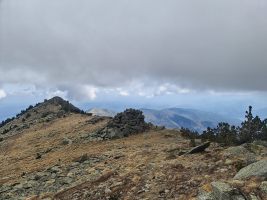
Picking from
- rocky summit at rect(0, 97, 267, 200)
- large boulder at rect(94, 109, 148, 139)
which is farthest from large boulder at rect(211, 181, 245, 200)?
large boulder at rect(94, 109, 148, 139)

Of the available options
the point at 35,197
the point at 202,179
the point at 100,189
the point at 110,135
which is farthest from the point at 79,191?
the point at 110,135

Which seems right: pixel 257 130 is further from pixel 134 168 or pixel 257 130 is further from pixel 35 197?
pixel 35 197

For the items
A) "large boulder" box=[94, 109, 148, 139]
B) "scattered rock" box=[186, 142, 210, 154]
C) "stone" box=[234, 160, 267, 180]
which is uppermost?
"large boulder" box=[94, 109, 148, 139]

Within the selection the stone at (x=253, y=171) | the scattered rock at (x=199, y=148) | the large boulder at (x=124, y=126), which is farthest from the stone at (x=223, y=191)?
the large boulder at (x=124, y=126)

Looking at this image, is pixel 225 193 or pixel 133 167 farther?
pixel 133 167

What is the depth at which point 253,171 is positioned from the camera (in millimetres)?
20719

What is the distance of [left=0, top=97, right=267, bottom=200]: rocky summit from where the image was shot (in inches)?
803

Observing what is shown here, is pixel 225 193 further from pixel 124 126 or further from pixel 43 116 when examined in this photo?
pixel 43 116

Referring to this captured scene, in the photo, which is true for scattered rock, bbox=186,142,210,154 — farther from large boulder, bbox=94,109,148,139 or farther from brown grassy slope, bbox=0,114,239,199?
large boulder, bbox=94,109,148,139

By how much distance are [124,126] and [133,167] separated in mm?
17416

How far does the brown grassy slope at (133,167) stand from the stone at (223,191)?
1.26 m

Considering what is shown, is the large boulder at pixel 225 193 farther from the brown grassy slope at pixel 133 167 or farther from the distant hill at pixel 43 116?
the distant hill at pixel 43 116

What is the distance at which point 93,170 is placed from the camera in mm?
28234

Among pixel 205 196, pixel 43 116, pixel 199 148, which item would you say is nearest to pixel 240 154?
pixel 199 148
